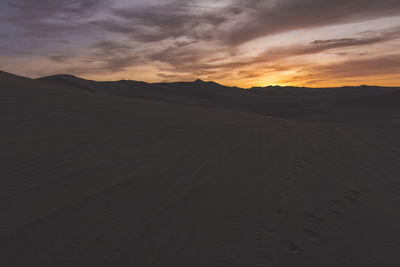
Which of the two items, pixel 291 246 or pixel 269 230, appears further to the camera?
pixel 269 230

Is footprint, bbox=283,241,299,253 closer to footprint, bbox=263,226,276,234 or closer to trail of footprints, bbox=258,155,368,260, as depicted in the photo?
trail of footprints, bbox=258,155,368,260

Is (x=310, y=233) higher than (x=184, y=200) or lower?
lower

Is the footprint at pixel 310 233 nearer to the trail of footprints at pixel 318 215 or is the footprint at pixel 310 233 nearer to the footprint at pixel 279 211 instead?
the trail of footprints at pixel 318 215

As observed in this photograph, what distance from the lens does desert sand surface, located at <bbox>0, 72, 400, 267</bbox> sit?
2.20 meters

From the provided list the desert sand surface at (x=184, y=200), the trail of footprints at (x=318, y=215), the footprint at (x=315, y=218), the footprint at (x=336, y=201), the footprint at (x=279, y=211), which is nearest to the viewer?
the desert sand surface at (x=184, y=200)

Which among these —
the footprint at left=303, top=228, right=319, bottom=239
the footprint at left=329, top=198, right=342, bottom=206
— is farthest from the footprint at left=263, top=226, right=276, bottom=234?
the footprint at left=329, top=198, right=342, bottom=206

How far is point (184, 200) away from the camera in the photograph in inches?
119

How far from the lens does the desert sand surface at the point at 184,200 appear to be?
7.23 ft

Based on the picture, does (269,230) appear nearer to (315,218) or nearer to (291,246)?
(291,246)

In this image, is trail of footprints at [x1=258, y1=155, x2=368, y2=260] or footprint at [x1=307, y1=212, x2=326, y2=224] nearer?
trail of footprints at [x1=258, y1=155, x2=368, y2=260]

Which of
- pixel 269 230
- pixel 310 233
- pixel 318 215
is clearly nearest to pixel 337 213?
pixel 318 215

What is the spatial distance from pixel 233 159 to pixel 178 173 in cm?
122

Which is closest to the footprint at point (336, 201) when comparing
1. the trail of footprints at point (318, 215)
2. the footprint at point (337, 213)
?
the trail of footprints at point (318, 215)

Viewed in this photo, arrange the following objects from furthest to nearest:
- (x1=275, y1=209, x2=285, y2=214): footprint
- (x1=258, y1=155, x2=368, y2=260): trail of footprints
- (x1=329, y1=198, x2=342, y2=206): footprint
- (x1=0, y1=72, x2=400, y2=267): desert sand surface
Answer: (x1=329, y1=198, x2=342, y2=206): footprint, (x1=275, y1=209, x2=285, y2=214): footprint, (x1=258, y1=155, x2=368, y2=260): trail of footprints, (x1=0, y1=72, x2=400, y2=267): desert sand surface
